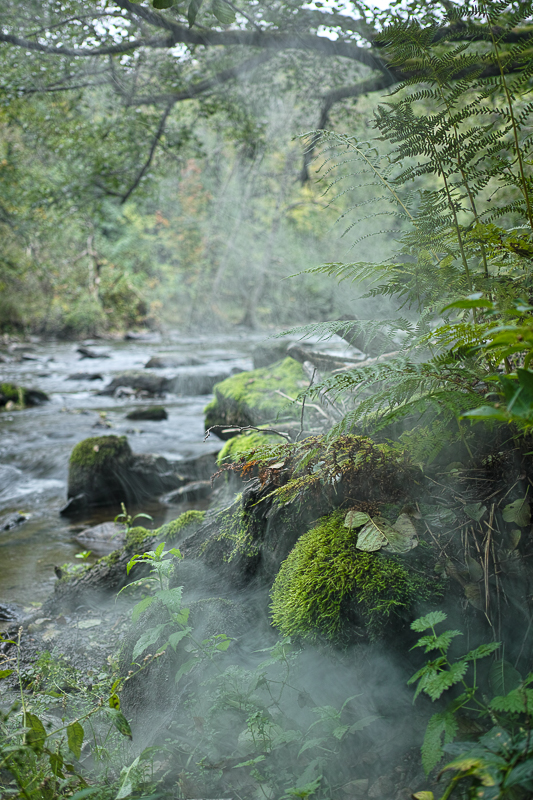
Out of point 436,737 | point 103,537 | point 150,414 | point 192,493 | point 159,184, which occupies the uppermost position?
point 159,184

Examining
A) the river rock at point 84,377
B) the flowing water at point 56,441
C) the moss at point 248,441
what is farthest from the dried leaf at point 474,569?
the river rock at point 84,377

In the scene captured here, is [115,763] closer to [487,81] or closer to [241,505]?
[241,505]

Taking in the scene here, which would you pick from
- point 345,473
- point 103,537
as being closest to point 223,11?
point 345,473

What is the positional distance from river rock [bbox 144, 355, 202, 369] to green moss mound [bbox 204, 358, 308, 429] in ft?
26.3

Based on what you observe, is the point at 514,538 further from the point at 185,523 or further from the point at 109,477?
the point at 109,477

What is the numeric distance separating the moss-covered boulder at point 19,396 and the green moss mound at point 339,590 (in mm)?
9811

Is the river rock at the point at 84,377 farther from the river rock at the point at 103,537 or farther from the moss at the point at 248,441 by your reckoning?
the moss at the point at 248,441

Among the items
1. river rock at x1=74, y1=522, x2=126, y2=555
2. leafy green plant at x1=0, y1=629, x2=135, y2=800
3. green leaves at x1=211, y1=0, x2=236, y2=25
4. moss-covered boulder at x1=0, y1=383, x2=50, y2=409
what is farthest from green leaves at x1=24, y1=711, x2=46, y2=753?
moss-covered boulder at x1=0, y1=383, x2=50, y2=409

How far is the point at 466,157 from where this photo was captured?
198 cm

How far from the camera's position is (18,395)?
1034cm

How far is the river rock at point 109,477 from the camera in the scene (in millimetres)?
5531

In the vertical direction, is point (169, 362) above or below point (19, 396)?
above

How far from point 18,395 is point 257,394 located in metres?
7.21

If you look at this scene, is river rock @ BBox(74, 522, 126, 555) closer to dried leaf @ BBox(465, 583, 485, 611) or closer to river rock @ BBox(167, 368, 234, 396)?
dried leaf @ BBox(465, 583, 485, 611)
